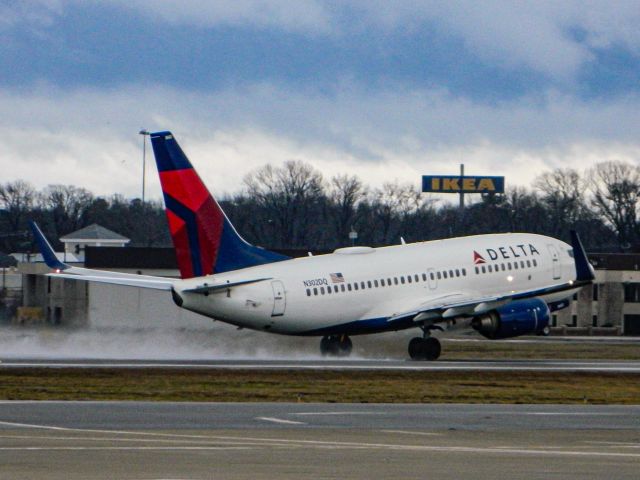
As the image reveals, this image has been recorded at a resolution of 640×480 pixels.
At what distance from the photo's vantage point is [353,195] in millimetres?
175750

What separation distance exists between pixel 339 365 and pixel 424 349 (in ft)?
18.7

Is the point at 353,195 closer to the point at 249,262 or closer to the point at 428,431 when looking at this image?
the point at 249,262

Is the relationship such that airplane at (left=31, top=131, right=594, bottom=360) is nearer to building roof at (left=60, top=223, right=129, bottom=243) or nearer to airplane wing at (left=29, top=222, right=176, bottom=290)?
airplane wing at (left=29, top=222, right=176, bottom=290)

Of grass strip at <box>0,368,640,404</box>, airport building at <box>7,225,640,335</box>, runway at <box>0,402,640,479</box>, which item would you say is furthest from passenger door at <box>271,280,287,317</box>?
runway at <box>0,402,640,479</box>

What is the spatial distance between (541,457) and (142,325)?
42.4 m

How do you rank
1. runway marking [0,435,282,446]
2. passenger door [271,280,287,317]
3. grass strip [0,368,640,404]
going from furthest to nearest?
1. passenger door [271,280,287,317]
2. grass strip [0,368,640,404]
3. runway marking [0,435,282,446]

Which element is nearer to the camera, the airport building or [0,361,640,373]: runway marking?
[0,361,640,373]: runway marking

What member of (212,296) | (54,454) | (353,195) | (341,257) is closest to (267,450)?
(54,454)

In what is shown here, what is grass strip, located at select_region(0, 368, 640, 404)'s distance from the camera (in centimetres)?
3628

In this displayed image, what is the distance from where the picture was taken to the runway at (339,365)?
47594 mm

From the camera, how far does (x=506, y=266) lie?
56844 millimetres

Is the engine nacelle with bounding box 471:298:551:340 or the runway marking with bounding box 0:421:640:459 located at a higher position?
the engine nacelle with bounding box 471:298:551:340

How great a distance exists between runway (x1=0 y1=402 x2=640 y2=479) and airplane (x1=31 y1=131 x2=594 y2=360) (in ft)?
59.0

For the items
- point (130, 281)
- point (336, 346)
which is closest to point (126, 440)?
point (130, 281)
